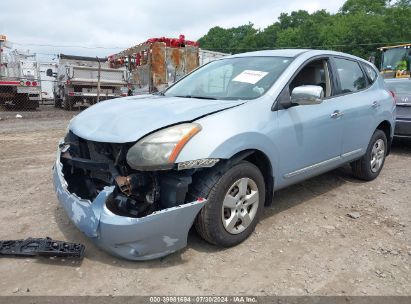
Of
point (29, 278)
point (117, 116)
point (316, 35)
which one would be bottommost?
point (29, 278)

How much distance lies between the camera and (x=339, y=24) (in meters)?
51.5

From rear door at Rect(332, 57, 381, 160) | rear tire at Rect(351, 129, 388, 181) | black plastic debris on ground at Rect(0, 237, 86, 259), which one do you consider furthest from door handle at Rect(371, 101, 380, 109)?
black plastic debris on ground at Rect(0, 237, 86, 259)

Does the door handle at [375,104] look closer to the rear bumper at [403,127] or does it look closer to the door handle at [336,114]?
the door handle at [336,114]

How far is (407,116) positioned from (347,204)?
3391mm

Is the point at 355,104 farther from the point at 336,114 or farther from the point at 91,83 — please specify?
the point at 91,83

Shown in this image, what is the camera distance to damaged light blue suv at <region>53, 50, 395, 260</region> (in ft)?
8.69

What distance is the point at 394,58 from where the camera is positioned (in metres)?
15.3

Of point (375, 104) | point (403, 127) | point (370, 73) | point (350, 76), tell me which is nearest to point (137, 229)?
point (350, 76)

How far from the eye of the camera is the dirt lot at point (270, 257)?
2570 mm

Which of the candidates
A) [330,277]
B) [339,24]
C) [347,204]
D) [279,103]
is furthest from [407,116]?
[339,24]

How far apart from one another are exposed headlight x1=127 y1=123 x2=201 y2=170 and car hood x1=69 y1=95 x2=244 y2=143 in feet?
0.23

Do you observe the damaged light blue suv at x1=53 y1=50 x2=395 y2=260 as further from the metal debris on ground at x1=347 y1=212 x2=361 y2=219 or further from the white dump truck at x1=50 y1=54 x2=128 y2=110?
the white dump truck at x1=50 y1=54 x2=128 y2=110

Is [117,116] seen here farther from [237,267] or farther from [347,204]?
[347,204]

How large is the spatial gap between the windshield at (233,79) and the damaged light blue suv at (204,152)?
0.02 m
